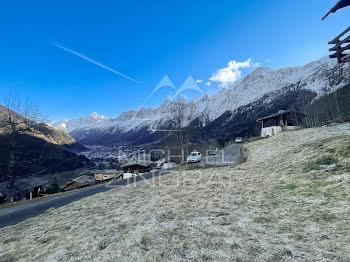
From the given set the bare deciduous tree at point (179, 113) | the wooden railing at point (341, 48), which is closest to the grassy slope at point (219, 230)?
the wooden railing at point (341, 48)

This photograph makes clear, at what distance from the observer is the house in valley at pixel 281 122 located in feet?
106

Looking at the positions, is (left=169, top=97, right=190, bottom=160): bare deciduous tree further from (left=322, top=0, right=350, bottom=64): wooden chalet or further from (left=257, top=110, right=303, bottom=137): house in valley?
(left=322, top=0, right=350, bottom=64): wooden chalet

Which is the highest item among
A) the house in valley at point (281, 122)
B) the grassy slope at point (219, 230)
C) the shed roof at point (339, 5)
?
the shed roof at point (339, 5)

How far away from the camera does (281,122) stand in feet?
106

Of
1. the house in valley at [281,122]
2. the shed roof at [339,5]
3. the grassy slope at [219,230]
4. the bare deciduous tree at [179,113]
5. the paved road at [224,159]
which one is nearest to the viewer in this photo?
the grassy slope at [219,230]

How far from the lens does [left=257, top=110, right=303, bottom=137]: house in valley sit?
3225cm

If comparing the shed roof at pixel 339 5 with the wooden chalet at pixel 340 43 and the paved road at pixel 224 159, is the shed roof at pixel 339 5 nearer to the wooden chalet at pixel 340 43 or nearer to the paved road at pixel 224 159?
the wooden chalet at pixel 340 43

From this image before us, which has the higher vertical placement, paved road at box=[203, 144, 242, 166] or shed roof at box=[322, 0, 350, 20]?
shed roof at box=[322, 0, 350, 20]

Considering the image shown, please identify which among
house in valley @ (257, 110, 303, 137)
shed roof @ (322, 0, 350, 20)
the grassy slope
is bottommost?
the grassy slope

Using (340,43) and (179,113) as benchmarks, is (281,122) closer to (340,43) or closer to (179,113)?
(179,113)

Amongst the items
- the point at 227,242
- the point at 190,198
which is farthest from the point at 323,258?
the point at 190,198

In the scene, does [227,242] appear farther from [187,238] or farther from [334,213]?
[334,213]

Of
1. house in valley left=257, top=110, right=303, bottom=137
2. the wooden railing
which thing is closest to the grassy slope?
the wooden railing

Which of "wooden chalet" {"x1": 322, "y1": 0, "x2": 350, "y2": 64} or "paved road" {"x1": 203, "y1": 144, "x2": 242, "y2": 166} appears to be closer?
"wooden chalet" {"x1": 322, "y1": 0, "x2": 350, "y2": 64}
